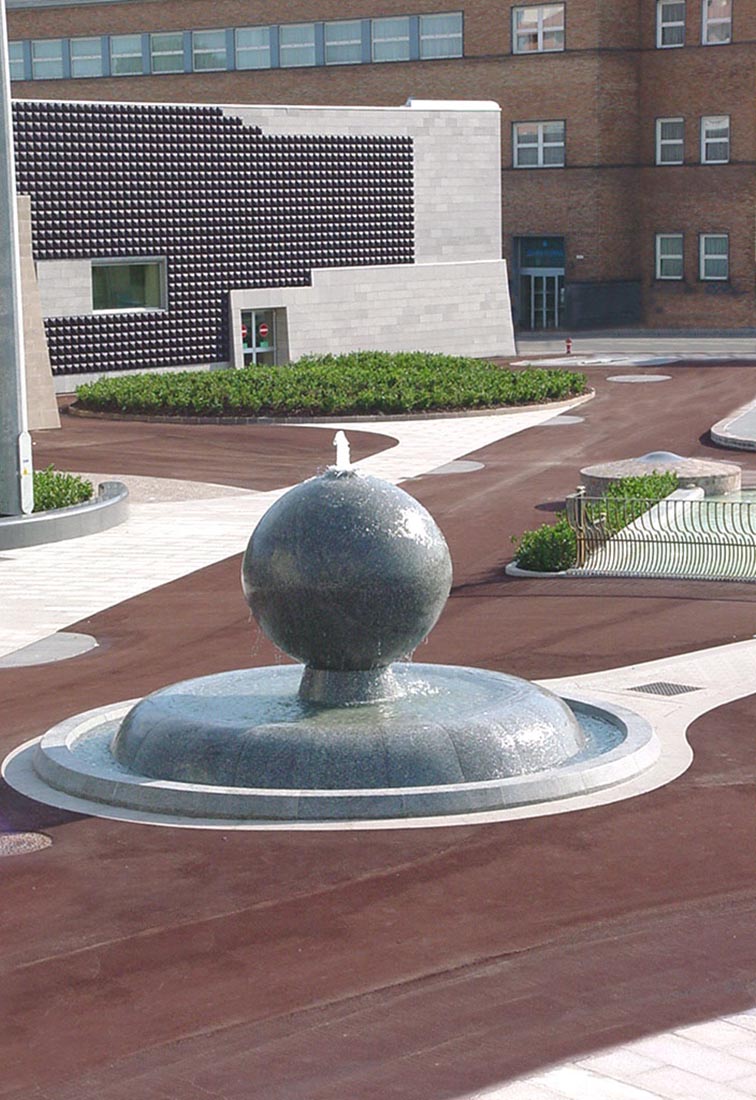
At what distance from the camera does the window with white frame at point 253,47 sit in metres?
72.1

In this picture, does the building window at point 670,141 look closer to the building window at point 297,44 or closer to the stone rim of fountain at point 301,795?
the building window at point 297,44

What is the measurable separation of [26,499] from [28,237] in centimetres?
1467

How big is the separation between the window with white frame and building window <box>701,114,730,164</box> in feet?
55.7

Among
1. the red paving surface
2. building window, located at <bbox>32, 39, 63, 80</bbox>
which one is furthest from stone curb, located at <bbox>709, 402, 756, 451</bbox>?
building window, located at <bbox>32, 39, 63, 80</bbox>

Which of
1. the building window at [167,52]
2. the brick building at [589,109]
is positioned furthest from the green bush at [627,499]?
the building window at [167,52]

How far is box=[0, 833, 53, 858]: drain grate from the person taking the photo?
39.9 ft

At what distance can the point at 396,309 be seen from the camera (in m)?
53.8

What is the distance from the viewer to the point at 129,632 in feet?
65.7

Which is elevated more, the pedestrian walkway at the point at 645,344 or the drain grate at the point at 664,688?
the pedestrian walkway at the point at 645,344

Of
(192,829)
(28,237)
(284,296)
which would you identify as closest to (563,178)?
(284,296)

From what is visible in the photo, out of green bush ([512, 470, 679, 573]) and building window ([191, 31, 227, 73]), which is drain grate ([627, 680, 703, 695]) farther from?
building window ([191, 31, 227, 73])

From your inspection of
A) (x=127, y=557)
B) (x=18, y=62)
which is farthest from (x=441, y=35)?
(x=127, y=557)

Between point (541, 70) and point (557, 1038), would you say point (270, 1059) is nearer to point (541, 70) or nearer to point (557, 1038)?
point (557, 1038)

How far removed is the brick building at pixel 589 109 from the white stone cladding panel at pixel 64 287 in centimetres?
2649
